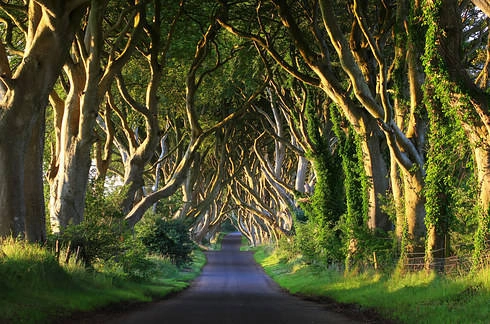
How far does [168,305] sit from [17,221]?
4.68 meters

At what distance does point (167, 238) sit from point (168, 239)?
0.24ft

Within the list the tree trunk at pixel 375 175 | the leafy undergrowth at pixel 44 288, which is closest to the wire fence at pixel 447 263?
the tree trunk at pixel 375 175

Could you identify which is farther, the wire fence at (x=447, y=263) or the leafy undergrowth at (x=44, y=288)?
the wire fence at (x=447, y=263)

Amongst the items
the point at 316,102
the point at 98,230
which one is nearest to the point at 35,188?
the point at 98,230

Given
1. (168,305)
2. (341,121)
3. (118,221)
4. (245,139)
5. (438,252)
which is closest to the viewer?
(438,252)

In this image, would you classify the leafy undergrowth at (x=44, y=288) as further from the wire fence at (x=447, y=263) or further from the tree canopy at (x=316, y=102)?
the wire fence at (x=447, y=263)

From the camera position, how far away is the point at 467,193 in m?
15.2

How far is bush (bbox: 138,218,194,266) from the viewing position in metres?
36.1

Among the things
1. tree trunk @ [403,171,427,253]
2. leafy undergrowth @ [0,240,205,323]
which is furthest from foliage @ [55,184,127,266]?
tree trunk @ [403,171,427,253]

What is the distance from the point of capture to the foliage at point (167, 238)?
3598 centimetres

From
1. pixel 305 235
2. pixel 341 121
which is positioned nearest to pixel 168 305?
pixel 341 121

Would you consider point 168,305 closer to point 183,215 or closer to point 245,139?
point 183,215

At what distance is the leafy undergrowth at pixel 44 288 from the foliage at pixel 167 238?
17.3 m

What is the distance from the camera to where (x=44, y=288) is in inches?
532
